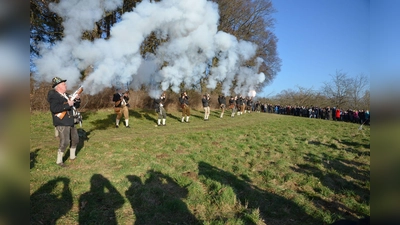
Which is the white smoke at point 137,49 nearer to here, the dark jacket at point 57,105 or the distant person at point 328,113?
the dark jacket at point 57,105

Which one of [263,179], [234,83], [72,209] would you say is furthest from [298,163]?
[234,83]

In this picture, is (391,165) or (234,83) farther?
(234,83)

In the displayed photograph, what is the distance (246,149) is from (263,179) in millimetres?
3063

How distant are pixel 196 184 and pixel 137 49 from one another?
8664 millimetres

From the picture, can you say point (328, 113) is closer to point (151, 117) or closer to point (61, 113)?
point (151, 117)

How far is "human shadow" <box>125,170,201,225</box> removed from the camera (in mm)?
4017

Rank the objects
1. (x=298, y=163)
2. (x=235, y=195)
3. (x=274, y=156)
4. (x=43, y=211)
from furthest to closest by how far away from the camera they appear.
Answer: (x=274, y=156) < (x=298, y=163) < (x=235, y=195) < (x=43, y=211)

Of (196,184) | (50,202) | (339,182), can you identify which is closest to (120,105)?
(196,184)

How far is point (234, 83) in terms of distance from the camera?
28844 millimetres

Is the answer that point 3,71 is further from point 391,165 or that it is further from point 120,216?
point 120,216

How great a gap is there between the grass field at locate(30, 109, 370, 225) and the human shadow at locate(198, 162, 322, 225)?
0.06 ft

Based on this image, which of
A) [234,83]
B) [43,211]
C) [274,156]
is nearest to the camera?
[43,211]

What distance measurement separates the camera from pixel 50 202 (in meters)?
4.25

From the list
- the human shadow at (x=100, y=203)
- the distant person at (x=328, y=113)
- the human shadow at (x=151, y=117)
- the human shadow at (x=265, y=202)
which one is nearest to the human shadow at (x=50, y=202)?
the human shadow at (x=100, y=203)
